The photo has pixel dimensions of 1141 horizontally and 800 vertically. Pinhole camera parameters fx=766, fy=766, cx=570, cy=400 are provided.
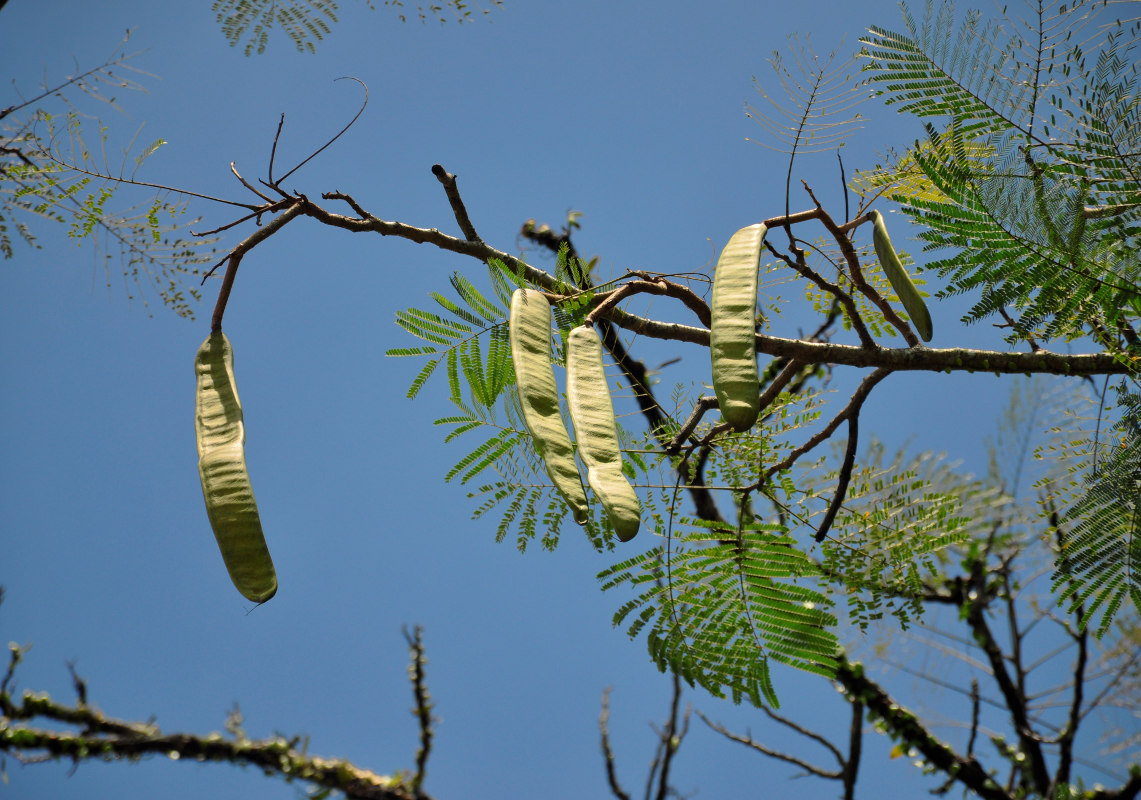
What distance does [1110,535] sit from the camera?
3.52 feet

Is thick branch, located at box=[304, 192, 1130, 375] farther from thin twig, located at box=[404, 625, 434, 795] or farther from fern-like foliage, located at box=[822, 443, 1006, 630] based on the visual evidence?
thin twig, located at box=[404, 625, 434, 795]

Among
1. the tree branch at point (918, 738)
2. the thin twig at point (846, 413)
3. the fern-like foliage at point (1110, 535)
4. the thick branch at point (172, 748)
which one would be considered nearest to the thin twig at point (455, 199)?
the thin twig at point (846, 413)

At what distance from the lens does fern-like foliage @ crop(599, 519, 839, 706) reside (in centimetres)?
102

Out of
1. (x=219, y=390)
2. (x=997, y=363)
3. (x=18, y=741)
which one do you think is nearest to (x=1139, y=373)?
(x=997, y=363)

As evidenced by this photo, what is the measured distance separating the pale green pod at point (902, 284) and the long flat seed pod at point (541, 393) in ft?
1.26

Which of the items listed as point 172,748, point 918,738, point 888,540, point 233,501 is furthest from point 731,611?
point 172,748

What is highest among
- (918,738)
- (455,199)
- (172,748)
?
(455,199)

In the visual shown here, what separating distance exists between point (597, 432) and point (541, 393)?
6 centimetres

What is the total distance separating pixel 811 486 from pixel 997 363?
46cm

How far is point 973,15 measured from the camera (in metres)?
1.06

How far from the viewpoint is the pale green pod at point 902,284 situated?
80 centimetres

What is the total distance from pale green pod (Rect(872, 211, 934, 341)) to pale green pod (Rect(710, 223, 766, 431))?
0.17 meters

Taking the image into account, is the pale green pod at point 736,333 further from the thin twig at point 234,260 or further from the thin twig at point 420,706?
the thin twig at point 420,706

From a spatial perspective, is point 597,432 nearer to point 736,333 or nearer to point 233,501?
point 736,333
